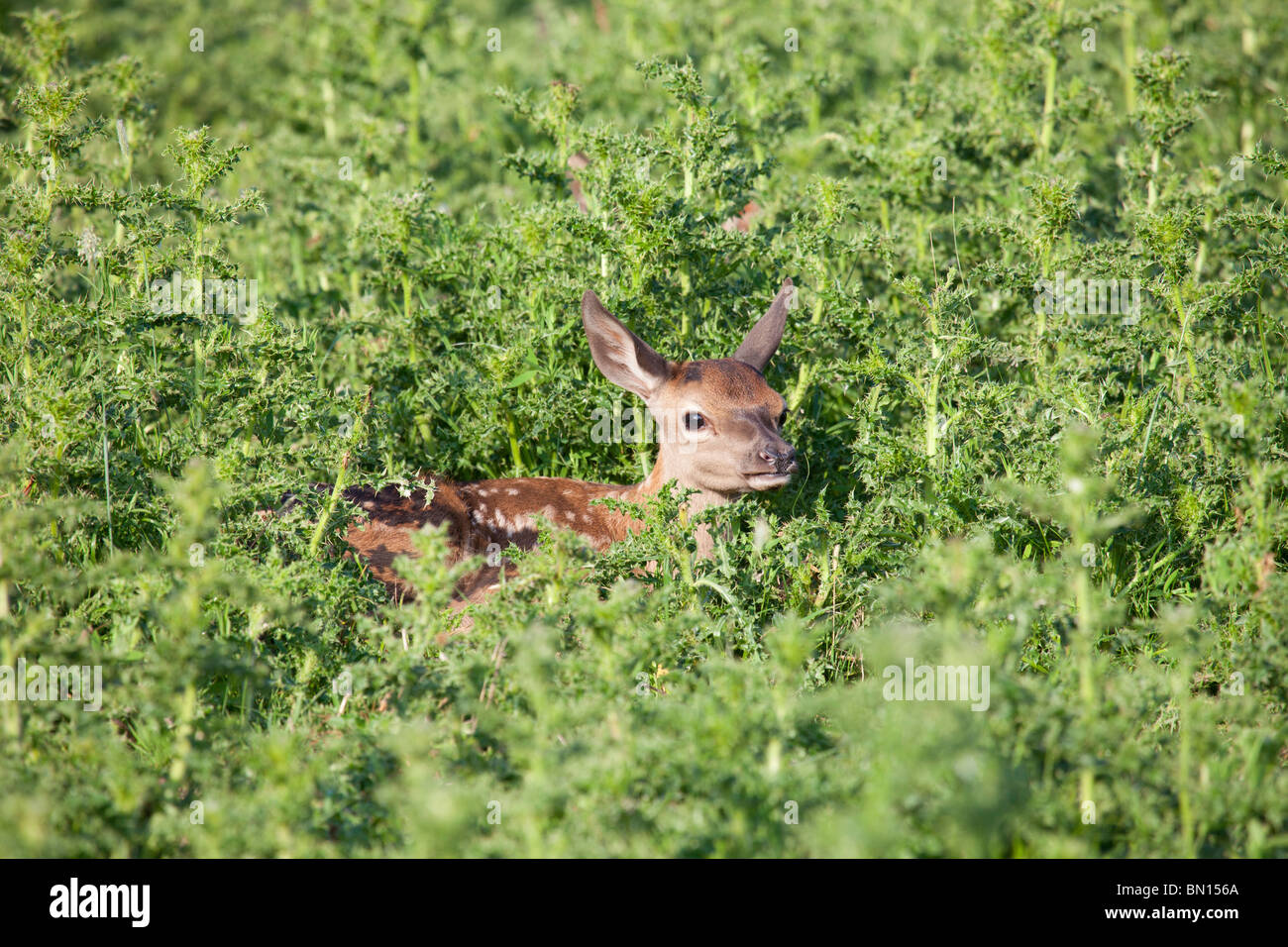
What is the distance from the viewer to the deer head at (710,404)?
5535 mm

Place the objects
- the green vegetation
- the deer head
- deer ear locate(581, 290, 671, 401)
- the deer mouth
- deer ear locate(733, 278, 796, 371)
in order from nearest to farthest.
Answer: the green vegetation < the deer mouth < the deer head < deer ear locate(581, 290, 671, 401) < deer ear locate(733, 278, 796, 371)

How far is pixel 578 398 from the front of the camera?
19.7ft

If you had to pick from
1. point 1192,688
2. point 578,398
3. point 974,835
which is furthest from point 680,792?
point 578,398

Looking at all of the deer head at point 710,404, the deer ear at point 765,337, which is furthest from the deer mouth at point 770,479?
the deer ear at point 765,337

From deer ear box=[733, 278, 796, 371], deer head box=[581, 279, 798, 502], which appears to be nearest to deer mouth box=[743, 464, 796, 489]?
deer head box=[581, 279, 798, 502]

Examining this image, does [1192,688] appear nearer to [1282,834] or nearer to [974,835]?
[1282,834]

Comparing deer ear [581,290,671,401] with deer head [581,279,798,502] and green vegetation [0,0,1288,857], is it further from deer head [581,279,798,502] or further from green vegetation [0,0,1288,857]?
green vegetation [0,0,1288,857]

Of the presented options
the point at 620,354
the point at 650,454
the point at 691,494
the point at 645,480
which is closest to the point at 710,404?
the point at 691,494

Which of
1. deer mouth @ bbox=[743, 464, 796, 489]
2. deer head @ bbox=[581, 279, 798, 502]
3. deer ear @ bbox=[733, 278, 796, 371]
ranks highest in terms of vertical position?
deer ear @ bbox=[733, 278, 796, 371]

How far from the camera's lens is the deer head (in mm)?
5535

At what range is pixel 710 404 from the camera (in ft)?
18.7

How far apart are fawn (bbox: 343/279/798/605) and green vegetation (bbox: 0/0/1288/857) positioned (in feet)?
0.77

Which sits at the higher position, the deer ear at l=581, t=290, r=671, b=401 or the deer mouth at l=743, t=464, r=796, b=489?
the deer ear at l=581, t=290, r=671, b=401

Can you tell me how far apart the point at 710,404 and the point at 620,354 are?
54 cm
